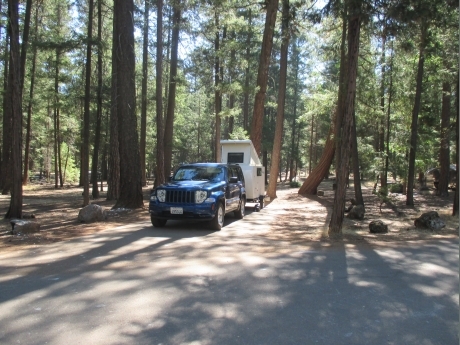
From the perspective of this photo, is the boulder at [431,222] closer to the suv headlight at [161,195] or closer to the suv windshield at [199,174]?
the suv windshield at [199,174]

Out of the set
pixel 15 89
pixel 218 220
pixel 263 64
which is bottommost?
pixel 218 220

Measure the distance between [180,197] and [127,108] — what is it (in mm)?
5736

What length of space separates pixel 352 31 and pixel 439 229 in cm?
610

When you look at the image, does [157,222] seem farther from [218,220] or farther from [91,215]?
[91,215]

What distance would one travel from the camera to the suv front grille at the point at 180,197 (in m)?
10.5

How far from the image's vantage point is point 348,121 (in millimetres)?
9625

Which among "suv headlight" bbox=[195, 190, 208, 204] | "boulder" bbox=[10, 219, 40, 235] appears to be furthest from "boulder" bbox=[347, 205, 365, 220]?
"boulder" bbox=[10, 219, 40, 235]

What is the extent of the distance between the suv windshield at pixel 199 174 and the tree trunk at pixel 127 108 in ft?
10.5

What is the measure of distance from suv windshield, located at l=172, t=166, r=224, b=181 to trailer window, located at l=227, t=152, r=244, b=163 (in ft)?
15.6

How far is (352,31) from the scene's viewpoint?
949cm

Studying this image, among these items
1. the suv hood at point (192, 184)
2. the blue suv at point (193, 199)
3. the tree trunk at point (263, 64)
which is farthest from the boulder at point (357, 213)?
the tree trunk at point (263, 64)

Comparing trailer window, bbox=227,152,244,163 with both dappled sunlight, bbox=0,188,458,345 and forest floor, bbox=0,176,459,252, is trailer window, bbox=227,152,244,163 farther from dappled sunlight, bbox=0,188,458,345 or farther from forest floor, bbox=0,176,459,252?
dappled sunlight, bbox=0,188,458,345

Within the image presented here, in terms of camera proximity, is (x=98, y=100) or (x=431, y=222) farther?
(x=98, y=100)

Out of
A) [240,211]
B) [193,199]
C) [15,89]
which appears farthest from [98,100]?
[193,199]
